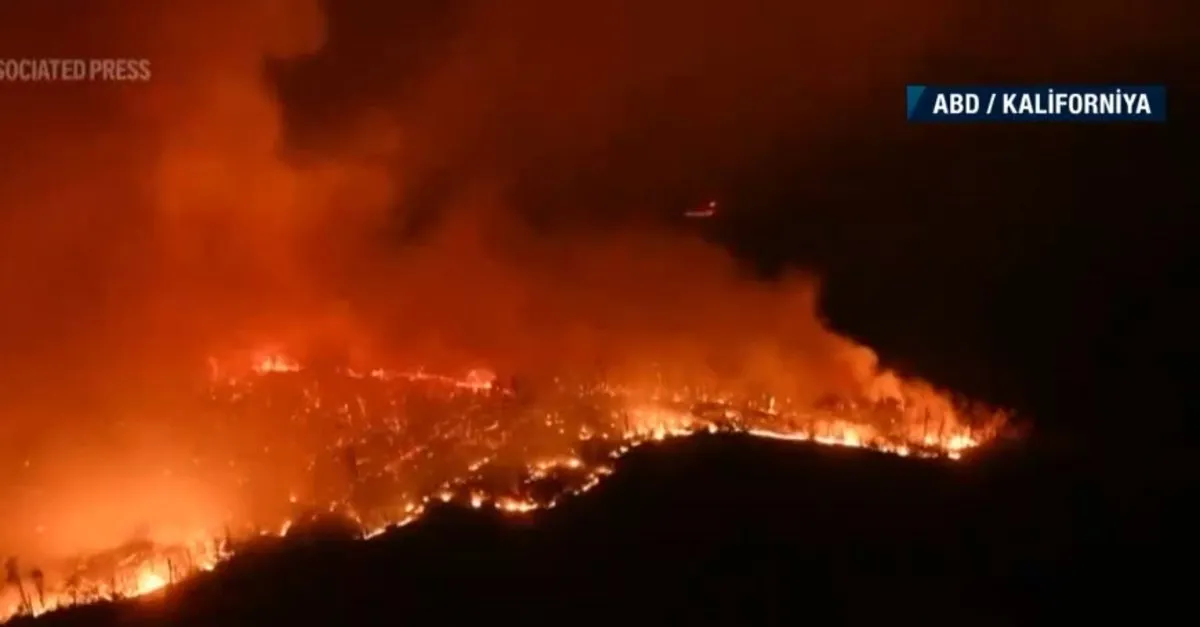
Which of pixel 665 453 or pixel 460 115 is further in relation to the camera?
pixel 460 115

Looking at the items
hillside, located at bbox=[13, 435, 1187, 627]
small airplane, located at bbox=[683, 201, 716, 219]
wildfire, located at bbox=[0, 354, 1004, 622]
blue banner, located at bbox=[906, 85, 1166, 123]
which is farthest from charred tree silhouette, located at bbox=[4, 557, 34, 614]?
blue banner, located at bbox=[906, 85, 1166, 123]

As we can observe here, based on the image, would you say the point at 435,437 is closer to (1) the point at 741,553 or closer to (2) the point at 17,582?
(1) the point at 741,553

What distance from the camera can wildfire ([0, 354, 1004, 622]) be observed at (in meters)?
8.57

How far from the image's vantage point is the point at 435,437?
9.44m

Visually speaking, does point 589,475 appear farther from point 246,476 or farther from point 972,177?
point 972,177

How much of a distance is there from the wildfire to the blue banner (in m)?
2.19

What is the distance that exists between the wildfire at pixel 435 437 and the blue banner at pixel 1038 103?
219 cm

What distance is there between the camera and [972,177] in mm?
10867

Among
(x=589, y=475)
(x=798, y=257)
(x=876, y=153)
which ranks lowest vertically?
(x=589, y=475)

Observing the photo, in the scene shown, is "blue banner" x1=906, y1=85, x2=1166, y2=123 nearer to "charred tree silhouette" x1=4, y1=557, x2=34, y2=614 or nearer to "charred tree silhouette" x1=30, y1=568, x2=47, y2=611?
"charred tree silhouette" x1=30, y1=568, x2=47, y2=611

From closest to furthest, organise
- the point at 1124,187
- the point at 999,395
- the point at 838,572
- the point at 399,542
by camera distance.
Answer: the point at 838,572
the point at 399,542
the point at 999,395
the point at 1124,187

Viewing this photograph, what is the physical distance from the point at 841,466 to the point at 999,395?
1733 mm

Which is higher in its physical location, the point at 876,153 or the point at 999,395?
the point at 876,153

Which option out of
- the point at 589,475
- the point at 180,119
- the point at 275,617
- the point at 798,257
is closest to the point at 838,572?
the point at 589,475
